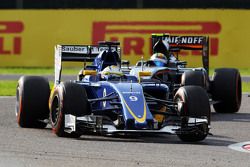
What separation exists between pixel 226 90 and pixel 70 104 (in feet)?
18.5

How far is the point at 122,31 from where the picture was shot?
100 feet

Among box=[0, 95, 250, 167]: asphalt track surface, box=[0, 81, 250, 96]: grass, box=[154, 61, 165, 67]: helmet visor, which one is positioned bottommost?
box=[0, 81, 250, 96]: grass

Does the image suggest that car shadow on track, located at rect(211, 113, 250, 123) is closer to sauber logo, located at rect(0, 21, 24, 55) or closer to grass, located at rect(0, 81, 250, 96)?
grass, located at rect(0, 81, 250, 96)

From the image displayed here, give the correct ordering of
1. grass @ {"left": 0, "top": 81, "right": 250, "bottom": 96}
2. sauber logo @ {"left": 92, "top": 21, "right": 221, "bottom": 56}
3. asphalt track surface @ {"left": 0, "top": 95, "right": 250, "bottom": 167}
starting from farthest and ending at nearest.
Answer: sauber logo @ {"left": 92, "top": 21, "right": 221, "bottom": 56} < grass @ {"left": 0, "top": 81, "right": 250, "bottom": 96} < asphalt track surface @ {"left": 0, "top": 95, "right": 250, "bottom": 167}

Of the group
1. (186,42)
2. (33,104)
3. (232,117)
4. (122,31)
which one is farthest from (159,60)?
(122,31)

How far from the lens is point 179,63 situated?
688 inches

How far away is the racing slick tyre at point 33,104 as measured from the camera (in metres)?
13.8

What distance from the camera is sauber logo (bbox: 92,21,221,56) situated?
30.2 metres

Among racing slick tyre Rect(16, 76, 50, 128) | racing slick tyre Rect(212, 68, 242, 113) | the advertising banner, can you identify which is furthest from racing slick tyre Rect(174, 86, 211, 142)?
the advertising banner

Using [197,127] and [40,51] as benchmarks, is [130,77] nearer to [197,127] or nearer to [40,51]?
[197,127]

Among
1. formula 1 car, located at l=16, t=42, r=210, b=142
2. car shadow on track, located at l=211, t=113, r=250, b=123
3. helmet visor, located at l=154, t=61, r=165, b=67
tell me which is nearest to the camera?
formula 1 car, located at l=16, t=42, r=210, b=142

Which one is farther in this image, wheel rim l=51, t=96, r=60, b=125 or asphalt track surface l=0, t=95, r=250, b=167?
wheel rim l=51, t=96, r=60, b=125

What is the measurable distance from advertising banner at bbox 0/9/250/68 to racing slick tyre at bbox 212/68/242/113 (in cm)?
1238

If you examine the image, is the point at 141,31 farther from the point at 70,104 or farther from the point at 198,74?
the point at 70,104
